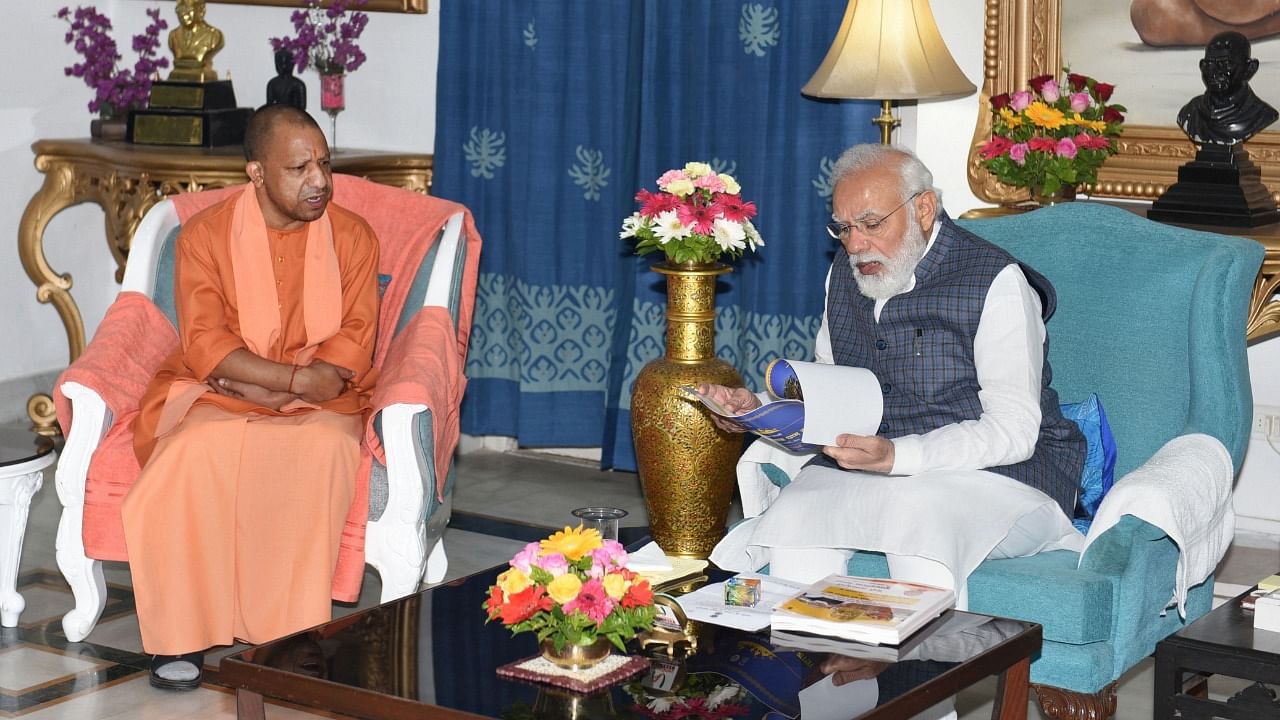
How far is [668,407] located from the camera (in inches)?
157

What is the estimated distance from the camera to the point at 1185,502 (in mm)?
2861

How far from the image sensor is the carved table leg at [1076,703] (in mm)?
2799

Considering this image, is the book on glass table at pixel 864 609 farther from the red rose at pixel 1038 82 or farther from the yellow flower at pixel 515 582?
the red rose at pixel 1038 82

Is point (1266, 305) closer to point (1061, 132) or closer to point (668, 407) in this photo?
point (1061, 132)

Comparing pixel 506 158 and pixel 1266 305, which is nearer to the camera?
pixel 1266 305

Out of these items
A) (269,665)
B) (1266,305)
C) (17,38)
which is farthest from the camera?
(17,38)

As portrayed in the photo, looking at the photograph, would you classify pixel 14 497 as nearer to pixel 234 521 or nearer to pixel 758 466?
pixel 234 521

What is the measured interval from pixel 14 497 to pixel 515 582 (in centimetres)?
193

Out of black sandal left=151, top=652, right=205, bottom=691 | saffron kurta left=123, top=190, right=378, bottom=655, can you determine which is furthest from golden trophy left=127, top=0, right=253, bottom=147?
black sandal left=151, top=652, right=205, bottom=691

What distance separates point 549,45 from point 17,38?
6.91 feet

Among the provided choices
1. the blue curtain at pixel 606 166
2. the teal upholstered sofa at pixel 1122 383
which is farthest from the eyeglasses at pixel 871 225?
the blue curtain at pixel 606 166

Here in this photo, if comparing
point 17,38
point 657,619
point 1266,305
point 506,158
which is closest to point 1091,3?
point 1266,305

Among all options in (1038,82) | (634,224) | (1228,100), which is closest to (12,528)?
(634,224)

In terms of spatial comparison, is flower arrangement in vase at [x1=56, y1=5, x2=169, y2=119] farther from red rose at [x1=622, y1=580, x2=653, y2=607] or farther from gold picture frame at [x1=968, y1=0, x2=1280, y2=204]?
red rose at [x1=622, y1=580, x2=653, y2=607]
